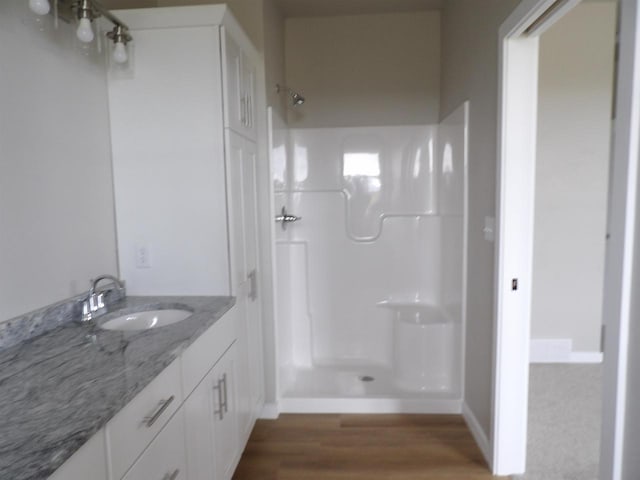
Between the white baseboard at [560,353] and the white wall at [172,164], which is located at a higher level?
the white wall at [172,164]

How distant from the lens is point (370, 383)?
2.97m

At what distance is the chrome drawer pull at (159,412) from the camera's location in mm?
1144

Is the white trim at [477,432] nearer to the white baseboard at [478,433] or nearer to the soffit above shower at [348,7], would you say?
the white baseboard at [478,433]

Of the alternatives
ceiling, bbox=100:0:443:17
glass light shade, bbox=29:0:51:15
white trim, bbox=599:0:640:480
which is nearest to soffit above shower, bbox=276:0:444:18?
ceiling, bbox=100:0:443:17

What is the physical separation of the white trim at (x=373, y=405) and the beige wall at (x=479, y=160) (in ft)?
0.62

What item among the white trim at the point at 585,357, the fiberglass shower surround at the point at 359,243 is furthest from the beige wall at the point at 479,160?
the white trim at the point at 585,357

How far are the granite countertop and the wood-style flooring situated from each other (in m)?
1.05

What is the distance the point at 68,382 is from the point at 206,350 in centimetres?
57

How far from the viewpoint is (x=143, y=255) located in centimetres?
198

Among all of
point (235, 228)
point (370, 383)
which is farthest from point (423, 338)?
point (235, 228)

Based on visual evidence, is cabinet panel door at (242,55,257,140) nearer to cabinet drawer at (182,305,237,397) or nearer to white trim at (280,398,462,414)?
cabinet drawer at (182,305,237,397)

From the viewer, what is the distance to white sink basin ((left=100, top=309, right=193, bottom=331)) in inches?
70.0

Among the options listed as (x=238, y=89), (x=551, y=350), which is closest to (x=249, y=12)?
(x=238, y=89)

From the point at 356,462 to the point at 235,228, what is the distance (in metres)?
1.40
